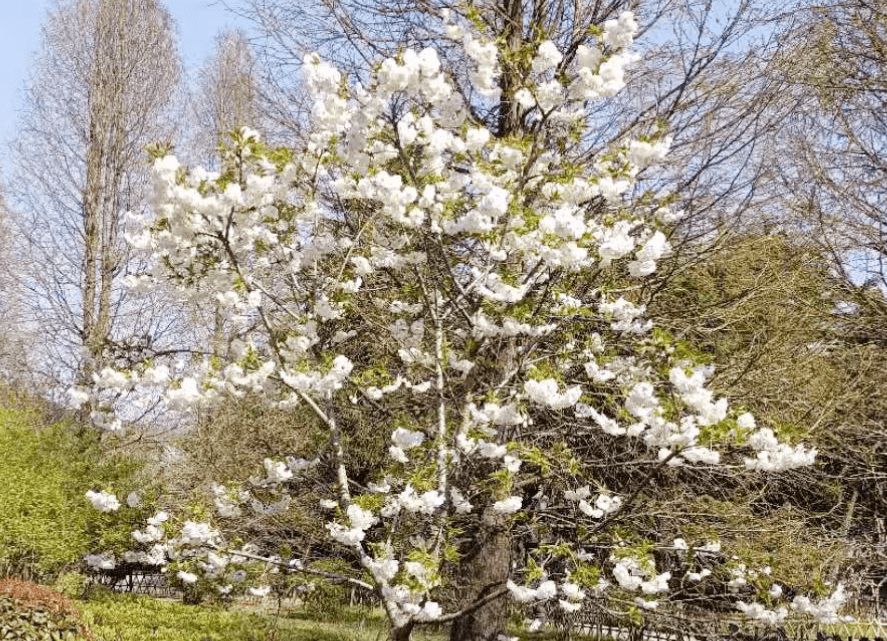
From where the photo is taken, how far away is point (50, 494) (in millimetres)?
10297

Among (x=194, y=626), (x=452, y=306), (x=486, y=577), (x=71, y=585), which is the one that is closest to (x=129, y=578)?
(x=71, y=585)

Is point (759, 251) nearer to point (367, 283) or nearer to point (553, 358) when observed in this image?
point (553, 358)

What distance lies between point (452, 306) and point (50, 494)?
738 cm

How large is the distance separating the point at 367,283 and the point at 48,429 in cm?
656

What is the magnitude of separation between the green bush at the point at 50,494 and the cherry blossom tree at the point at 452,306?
4.76 meters

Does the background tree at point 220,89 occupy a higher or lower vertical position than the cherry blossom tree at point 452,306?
higher

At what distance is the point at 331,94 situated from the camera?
4.86 m

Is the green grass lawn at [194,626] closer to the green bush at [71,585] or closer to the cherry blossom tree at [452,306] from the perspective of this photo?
the green bush at [71,585]

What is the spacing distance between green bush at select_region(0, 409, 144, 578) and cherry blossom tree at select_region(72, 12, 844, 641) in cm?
476

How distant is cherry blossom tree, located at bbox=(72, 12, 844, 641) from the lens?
4504 millimetres

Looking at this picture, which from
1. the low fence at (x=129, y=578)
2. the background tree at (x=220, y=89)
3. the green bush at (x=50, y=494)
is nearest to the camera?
the green bush at (x=50, y=494)

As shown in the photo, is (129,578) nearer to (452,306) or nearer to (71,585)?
(71,585)

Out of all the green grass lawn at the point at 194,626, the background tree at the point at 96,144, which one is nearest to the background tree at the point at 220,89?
the background tree at the point at 96,144

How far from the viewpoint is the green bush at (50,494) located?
33.4 ft
